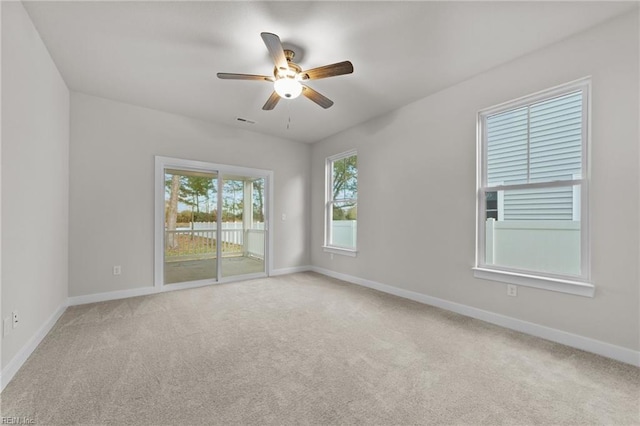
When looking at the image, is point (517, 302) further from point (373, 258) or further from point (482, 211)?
point (373, 258)

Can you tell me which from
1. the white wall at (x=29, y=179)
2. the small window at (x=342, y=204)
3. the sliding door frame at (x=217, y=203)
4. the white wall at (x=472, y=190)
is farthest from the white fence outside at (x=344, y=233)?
the white wall at (x=29, y=179)

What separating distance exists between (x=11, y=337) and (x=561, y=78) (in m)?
4.82

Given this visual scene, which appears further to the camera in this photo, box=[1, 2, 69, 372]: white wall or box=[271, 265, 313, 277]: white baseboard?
box=[271, 265, 313, 277]: white baseboard

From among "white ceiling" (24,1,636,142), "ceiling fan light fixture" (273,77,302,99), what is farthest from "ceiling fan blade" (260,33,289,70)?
"white ceiling" (24,1,636,142)

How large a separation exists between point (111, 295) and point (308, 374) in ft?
10.4

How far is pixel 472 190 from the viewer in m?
3.11

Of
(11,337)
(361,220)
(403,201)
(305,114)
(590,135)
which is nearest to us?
(11,337)

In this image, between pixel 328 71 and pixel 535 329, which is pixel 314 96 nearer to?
pixel 328 71

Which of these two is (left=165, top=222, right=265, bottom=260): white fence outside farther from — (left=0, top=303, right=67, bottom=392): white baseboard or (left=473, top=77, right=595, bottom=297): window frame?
(left=473, top=77, right=595, bottom=297): window frame

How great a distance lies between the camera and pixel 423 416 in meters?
1.55

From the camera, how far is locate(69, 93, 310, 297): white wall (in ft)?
11.4

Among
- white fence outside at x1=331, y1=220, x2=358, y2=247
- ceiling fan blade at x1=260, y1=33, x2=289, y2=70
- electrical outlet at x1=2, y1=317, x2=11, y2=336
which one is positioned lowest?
electrical outlet at x1=2, y1=317, x2=11, y2=336

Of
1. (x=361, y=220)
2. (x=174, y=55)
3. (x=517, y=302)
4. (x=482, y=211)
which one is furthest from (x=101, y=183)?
(x=517, y=302)

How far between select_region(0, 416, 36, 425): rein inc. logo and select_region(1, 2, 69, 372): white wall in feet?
1.64
